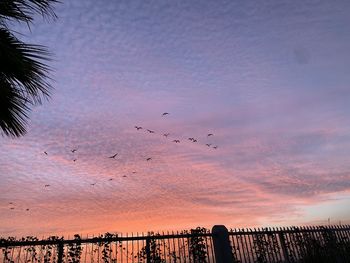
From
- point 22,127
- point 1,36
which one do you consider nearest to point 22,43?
point 1,36

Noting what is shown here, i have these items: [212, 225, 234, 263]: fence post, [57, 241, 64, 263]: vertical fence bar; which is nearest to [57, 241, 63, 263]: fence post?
[57, 241, 64, 263]: vertical fence bar

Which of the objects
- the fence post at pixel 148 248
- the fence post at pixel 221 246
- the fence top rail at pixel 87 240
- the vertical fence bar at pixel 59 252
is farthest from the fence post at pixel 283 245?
the vertical fence bar at pixel 59 252

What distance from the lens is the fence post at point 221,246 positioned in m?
6.46

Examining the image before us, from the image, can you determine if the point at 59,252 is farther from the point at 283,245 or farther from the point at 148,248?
the point at 283,245

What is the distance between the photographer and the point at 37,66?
4.20 meters

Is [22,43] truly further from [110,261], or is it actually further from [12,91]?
[110,261]

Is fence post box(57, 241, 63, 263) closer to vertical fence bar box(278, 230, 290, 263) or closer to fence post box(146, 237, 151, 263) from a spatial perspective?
fence post box(146, 237, 151, 263)

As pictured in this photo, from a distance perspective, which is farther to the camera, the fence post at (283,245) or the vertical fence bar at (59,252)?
the fence post at (283,245)

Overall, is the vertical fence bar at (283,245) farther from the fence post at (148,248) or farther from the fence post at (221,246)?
the fence post at (148,248)

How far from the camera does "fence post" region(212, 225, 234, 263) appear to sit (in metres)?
6.46

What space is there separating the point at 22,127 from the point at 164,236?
18.0 feet

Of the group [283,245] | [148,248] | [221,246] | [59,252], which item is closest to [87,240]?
[59,252]

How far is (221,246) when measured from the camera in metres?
6.58

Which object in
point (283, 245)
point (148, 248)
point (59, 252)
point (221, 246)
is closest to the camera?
point (221, 246)
